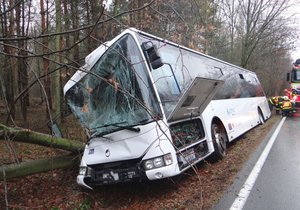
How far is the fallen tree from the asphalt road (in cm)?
323

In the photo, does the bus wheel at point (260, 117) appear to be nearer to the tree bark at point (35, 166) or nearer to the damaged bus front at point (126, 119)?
the damaged bus front at point (126, 119)

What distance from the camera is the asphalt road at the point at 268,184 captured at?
4484mm

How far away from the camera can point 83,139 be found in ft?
22.2

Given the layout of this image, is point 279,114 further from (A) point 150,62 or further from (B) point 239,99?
(A) point 150,62

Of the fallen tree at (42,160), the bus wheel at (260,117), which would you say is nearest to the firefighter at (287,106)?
the bus wheel at (260,117)

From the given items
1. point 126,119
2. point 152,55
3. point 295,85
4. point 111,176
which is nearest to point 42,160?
point 111,176

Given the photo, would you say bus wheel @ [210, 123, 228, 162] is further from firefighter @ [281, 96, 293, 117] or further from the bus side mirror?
firefighter @ [281, 96, 293, 117]

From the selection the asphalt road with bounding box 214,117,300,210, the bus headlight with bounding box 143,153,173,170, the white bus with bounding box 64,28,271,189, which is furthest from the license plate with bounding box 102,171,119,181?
the asphalt road with bounding box 214,117,300,210

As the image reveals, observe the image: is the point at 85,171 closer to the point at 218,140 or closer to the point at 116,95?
the point at 116,95

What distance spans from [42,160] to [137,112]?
7.66ft

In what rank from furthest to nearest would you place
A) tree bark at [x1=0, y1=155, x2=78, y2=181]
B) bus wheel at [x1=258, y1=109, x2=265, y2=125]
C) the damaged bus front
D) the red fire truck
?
the red fire truck
bus wheel at [x1=258, y1=109, x2=265, y2=125]
tree bark at [x1=0, y1=155, x2=78, y2=181]
the damaged bus front

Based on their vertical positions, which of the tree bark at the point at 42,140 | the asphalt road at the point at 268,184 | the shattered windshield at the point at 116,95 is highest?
the shattered windshield at the point at 116,95

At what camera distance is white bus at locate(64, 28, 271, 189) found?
4.93 metres

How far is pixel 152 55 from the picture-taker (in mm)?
5121
